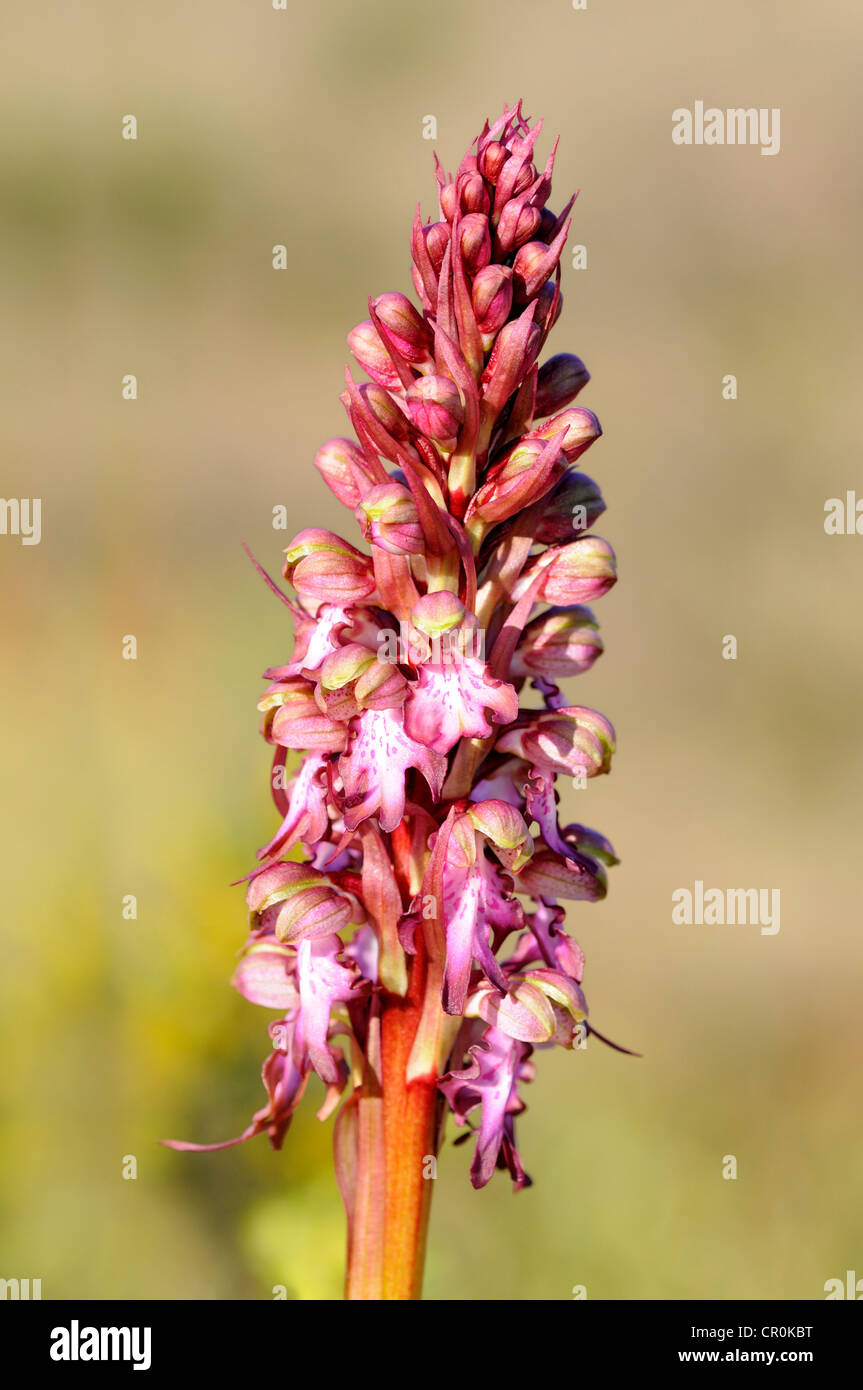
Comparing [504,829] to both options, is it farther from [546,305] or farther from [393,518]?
[546,305]

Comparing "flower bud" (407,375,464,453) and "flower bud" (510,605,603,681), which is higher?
"flower bud" (407,375,464,453)

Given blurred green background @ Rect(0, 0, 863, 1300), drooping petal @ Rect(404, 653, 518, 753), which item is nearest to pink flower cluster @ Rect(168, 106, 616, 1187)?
drooping petal @ Rect(404, 653, 518, 753)

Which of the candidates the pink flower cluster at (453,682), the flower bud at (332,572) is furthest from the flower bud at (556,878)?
the flower bud at (332,572)

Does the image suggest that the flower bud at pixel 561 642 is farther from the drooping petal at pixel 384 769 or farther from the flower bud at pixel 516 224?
the flower bud at pixel 516 224

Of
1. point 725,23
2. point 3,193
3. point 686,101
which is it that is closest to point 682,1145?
point 3,193

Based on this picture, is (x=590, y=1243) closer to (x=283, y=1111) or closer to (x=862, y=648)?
(x=283, y=1111)

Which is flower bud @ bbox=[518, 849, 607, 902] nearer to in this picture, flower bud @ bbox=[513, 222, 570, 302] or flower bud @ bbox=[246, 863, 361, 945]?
flower bud @ bbox=[246, 863, 361, 945]
